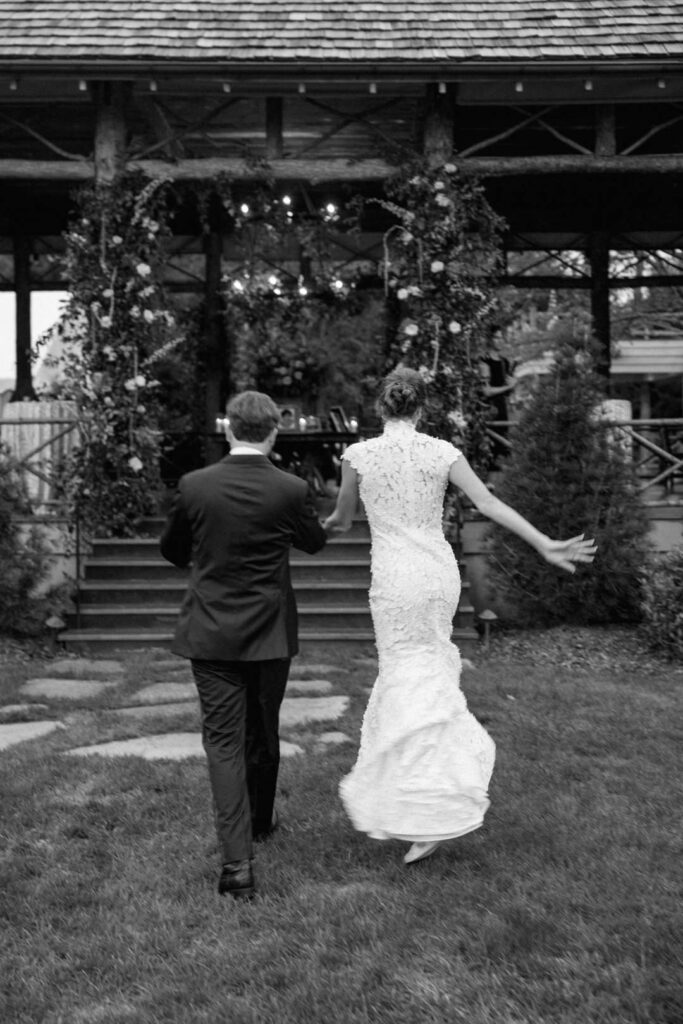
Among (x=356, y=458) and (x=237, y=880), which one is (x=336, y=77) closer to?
(x=356, y=458)

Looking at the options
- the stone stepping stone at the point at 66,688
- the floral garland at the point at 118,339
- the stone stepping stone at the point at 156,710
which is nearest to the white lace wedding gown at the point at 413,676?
the stone stepping stone at the point at 156,710

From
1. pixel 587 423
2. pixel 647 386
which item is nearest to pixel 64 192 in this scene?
pixel 587 423

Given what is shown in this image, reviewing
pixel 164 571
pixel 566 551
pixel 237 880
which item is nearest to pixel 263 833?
pixel 237 880

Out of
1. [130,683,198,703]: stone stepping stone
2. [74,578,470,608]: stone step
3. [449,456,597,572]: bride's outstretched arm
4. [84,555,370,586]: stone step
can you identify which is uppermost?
[449,456,597,572]: bride's outstretched arm

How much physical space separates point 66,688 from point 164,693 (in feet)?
2.19

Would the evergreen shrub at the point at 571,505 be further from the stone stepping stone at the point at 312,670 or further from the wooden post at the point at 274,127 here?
the wooden post at the point at 274,127

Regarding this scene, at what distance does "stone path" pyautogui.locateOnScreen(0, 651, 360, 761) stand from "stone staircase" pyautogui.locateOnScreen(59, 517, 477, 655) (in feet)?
2.31

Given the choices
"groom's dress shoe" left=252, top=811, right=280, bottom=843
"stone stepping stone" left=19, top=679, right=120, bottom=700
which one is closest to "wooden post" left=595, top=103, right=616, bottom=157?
"stone stepping stone" left=19, top=679, right=120, bottom=700

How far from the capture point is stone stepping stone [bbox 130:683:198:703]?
19.8 feet

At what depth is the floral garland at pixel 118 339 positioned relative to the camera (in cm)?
903

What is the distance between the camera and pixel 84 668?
7.13m

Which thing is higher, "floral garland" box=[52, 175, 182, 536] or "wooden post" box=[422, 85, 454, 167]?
"wooden post" box=[422, 85, 454, 167]

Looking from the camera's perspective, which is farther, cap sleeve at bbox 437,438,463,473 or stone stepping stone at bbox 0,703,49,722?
stone stepping stone at bbox 0,703,49,722

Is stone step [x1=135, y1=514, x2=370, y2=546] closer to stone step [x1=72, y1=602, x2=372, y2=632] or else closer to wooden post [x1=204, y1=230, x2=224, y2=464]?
stone step [x1=72, y1=602, x2=372, y2=632]
